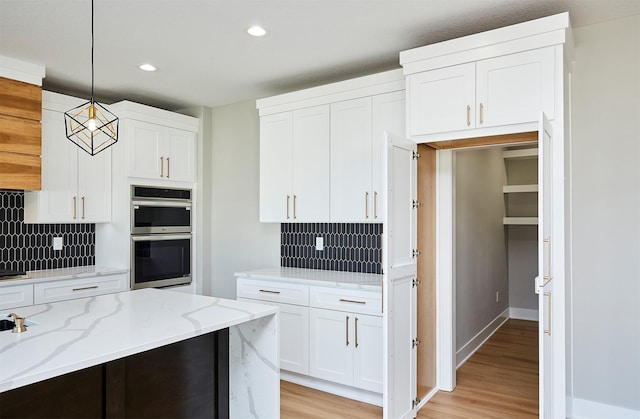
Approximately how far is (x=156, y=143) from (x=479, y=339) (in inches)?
154

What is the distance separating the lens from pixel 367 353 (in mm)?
3273

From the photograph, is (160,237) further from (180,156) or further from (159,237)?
(180,156)

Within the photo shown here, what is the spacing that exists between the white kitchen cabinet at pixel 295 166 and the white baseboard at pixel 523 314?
3.57 m

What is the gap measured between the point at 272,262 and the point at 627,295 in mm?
2958

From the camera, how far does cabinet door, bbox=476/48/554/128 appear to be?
254 centimetres

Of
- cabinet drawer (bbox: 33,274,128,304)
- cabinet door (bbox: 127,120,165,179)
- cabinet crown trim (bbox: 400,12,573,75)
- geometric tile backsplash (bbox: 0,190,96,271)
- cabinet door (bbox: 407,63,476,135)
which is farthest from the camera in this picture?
cabinet door (bbox: 127,120,165,179)

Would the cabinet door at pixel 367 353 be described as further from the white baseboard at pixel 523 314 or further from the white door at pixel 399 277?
the white baseboard at pixel 523 314

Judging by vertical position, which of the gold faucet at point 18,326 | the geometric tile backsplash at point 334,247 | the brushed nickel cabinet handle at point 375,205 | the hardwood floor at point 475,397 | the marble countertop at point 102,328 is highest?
the brushed nickel cabinet handle at point 375,205

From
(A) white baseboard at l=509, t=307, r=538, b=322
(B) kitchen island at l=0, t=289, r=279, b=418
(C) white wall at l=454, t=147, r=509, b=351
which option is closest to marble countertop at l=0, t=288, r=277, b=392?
(B) kitchen island at l=0, t=289, r=279, b=418

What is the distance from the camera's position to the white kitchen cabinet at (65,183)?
12.5ft

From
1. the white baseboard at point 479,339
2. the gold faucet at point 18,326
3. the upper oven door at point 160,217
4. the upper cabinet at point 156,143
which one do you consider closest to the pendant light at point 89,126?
the upper cabinet at point 156,143

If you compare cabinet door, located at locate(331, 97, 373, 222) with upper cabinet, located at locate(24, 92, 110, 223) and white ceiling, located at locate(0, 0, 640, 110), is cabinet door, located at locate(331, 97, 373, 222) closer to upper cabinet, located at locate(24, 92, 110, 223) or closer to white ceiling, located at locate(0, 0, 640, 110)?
white ceiling, located at locate(0, 0, 640, 110)

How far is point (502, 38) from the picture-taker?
2.67 meters

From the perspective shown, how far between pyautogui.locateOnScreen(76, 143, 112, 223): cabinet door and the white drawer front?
2.64 feet
